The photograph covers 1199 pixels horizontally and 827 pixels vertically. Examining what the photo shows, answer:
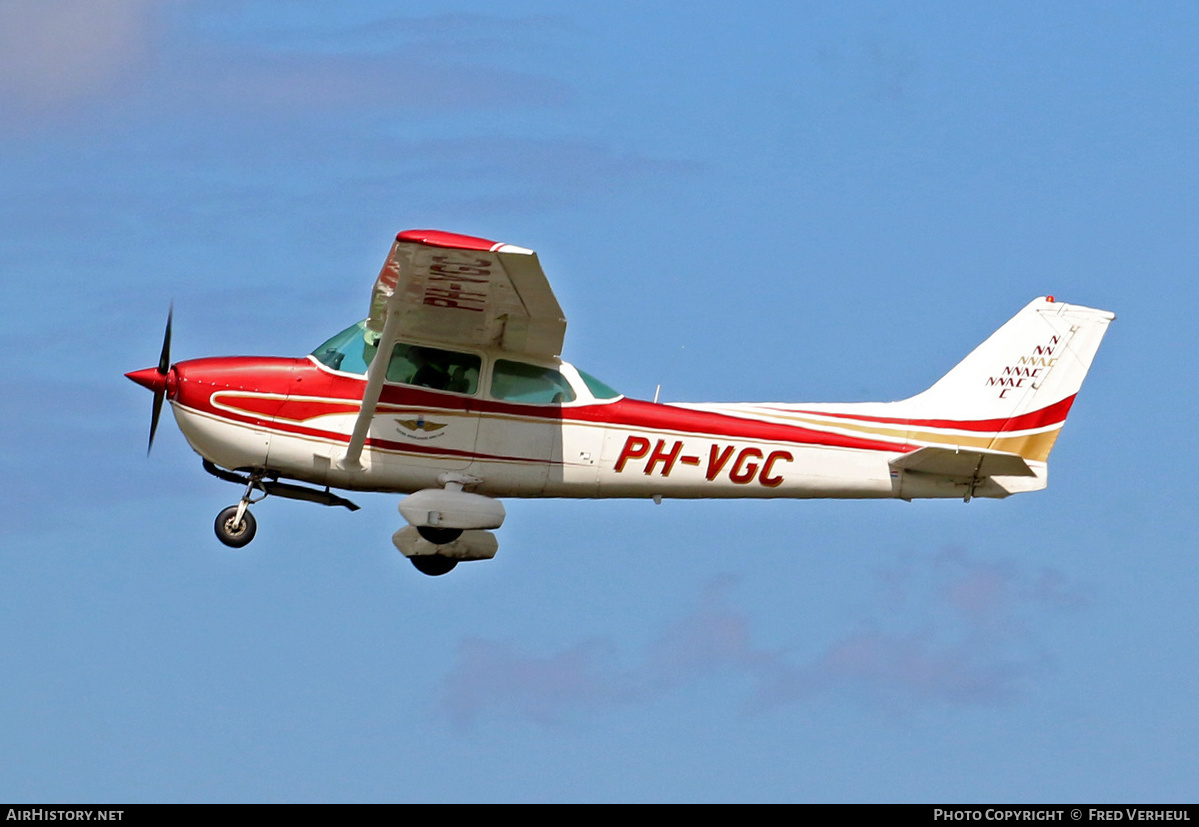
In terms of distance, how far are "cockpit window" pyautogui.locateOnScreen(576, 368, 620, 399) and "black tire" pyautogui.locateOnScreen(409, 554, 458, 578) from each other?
7.01 ft

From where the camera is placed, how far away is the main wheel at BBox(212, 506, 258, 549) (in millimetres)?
18391

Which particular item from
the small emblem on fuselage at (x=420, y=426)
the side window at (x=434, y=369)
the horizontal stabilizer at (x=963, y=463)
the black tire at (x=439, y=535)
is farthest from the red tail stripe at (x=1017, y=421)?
the small emblem on fuselage at (x=420, y=426)

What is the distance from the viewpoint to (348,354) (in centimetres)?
1858

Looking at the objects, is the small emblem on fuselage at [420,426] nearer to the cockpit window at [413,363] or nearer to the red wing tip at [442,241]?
the cockpit window at [413,363]

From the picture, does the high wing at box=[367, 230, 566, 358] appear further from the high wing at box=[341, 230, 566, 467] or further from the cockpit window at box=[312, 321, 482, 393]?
the cockpit window at box=[312, 321, 482, 393]

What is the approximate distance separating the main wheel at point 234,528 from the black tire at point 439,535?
5.10 ft

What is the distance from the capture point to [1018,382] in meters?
19.8

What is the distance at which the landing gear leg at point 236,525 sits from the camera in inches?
725

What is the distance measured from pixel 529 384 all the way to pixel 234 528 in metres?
3.04

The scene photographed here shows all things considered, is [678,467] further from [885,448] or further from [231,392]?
[231,392]

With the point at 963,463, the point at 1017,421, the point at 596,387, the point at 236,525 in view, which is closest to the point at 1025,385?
the point at 1017,421

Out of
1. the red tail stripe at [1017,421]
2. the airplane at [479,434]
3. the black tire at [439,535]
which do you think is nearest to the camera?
the airplane at [479,434]

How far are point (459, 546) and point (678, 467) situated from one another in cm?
223

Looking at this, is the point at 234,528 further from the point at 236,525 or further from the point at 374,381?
the point at 374,381
